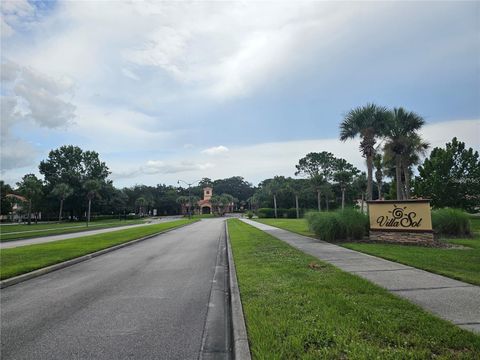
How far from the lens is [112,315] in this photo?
220 inches

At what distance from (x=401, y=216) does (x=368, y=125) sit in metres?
10.4

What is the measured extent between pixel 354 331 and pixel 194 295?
3.67 meters

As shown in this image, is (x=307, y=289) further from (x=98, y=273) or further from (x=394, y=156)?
(x=394, y=156)

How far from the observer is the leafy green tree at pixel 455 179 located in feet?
116

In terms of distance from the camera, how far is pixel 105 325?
5.10 metres

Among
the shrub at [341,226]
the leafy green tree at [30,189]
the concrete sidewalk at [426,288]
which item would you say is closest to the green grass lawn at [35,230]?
the leafy green tree at [30,189]

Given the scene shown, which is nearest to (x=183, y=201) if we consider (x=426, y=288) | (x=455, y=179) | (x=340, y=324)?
(x=455, y=179)

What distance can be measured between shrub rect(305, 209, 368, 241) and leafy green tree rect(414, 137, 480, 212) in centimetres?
2589

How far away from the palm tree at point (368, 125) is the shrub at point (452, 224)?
6.19m

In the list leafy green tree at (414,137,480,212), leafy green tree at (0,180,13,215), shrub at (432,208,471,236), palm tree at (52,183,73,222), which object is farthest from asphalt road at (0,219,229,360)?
leafy green tree at (0,180,13,215)

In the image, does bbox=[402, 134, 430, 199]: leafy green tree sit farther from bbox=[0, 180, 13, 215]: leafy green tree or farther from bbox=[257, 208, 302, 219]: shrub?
bbox=[0, 180, 13, 215]: leafy green tree

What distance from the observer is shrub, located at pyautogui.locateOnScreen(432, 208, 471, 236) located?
1681cm

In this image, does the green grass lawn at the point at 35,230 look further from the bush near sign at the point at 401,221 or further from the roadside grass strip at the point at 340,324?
the roadside grass strip at the point at 340,324

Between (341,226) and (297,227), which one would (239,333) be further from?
(297,227)
